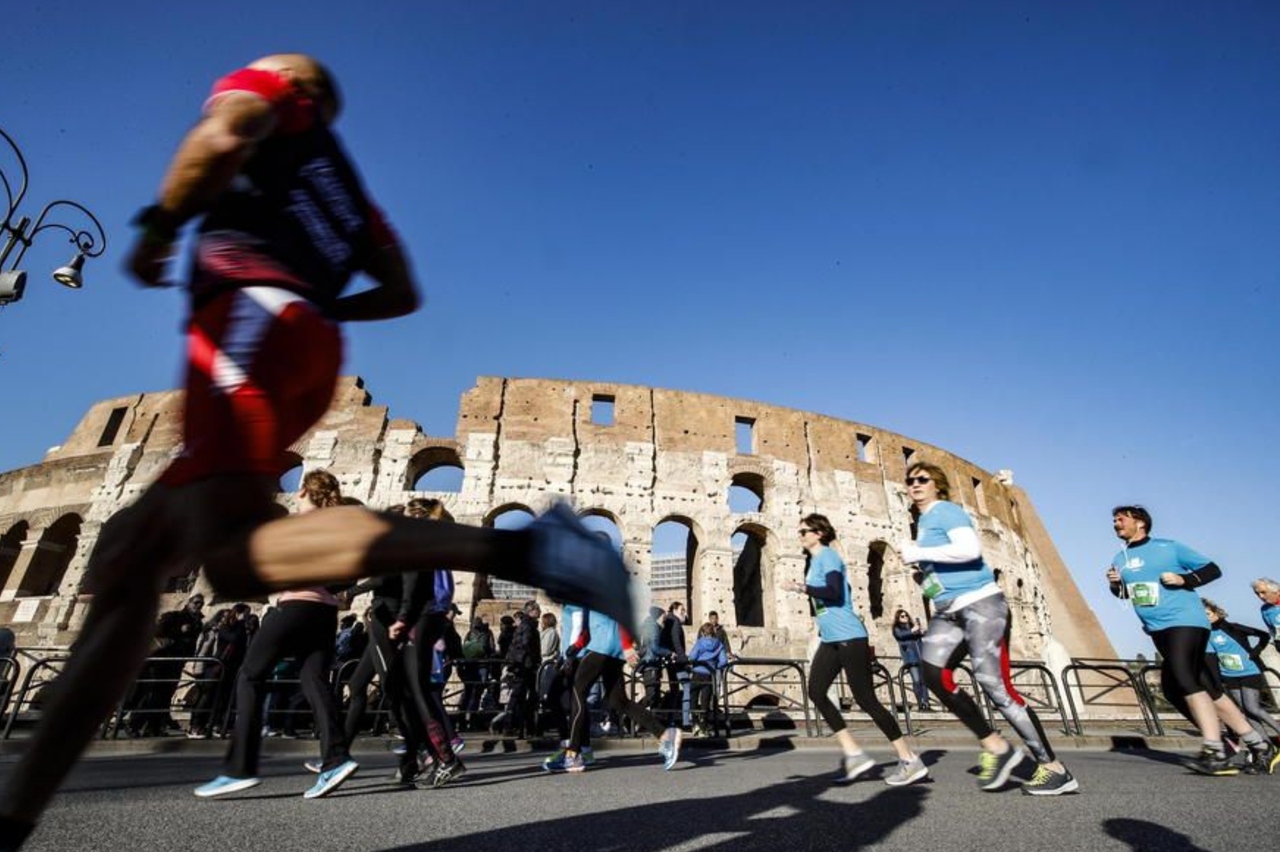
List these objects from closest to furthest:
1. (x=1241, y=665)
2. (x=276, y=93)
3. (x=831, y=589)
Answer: (x=276, y=93) → (x=831, y=589) → (x=1241, y=665)

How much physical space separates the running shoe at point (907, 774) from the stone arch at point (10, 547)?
2454 cm

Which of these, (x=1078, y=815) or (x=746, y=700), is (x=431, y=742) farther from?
(x=746, y=700)

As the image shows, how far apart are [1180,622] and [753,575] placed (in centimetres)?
1733

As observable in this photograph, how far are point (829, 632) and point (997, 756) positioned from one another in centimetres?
124

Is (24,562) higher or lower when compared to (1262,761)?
higher

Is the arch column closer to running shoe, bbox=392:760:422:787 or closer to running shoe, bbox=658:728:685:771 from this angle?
running shoe, bbox=392:760:422:787

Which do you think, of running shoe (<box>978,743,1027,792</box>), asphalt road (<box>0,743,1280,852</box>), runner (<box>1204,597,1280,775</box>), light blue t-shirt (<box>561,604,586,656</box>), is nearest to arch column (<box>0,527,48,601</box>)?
asphalt road (<box>0,743,1280,852</box>)

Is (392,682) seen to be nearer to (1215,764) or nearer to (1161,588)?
(1161,588)

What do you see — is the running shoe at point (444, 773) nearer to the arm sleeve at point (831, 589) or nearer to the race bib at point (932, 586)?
the arm sleeve at point (831, 589)

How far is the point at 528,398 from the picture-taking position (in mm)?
18750

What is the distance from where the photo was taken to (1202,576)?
14.6ft

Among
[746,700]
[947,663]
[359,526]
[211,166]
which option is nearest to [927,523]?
[947,663]

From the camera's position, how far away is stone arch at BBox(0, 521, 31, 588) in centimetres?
1898

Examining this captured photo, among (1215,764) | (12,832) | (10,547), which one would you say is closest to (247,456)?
(12,832)
